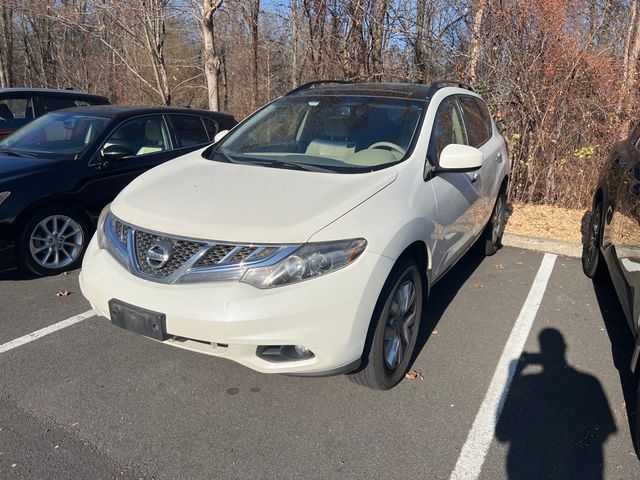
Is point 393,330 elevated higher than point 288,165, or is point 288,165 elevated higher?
point 288,165

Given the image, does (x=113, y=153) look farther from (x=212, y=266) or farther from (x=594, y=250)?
(x=594, y=250)

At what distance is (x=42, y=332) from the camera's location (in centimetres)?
372

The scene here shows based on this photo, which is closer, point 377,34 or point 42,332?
point 42,332

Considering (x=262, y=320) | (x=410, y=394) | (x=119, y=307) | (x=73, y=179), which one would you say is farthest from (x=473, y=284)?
(x=73, y=179)

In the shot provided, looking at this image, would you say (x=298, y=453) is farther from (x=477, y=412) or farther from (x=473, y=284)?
(x=473, y=284)

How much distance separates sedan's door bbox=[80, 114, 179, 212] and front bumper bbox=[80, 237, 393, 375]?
2.89 meters

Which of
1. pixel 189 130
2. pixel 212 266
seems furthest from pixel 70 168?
pixel 212 266

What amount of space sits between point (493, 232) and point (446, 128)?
2030 millimetres

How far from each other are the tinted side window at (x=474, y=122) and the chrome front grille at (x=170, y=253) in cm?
280

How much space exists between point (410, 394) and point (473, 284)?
204 cm

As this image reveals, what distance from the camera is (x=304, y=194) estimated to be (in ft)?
9.39

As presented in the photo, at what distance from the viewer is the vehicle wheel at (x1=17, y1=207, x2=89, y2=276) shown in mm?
4629

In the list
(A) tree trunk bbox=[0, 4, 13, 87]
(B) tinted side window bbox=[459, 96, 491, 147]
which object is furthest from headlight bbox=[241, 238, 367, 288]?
(A) tree trunk bbox=[0, 4, 13, 87]

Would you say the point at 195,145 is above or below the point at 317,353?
above
